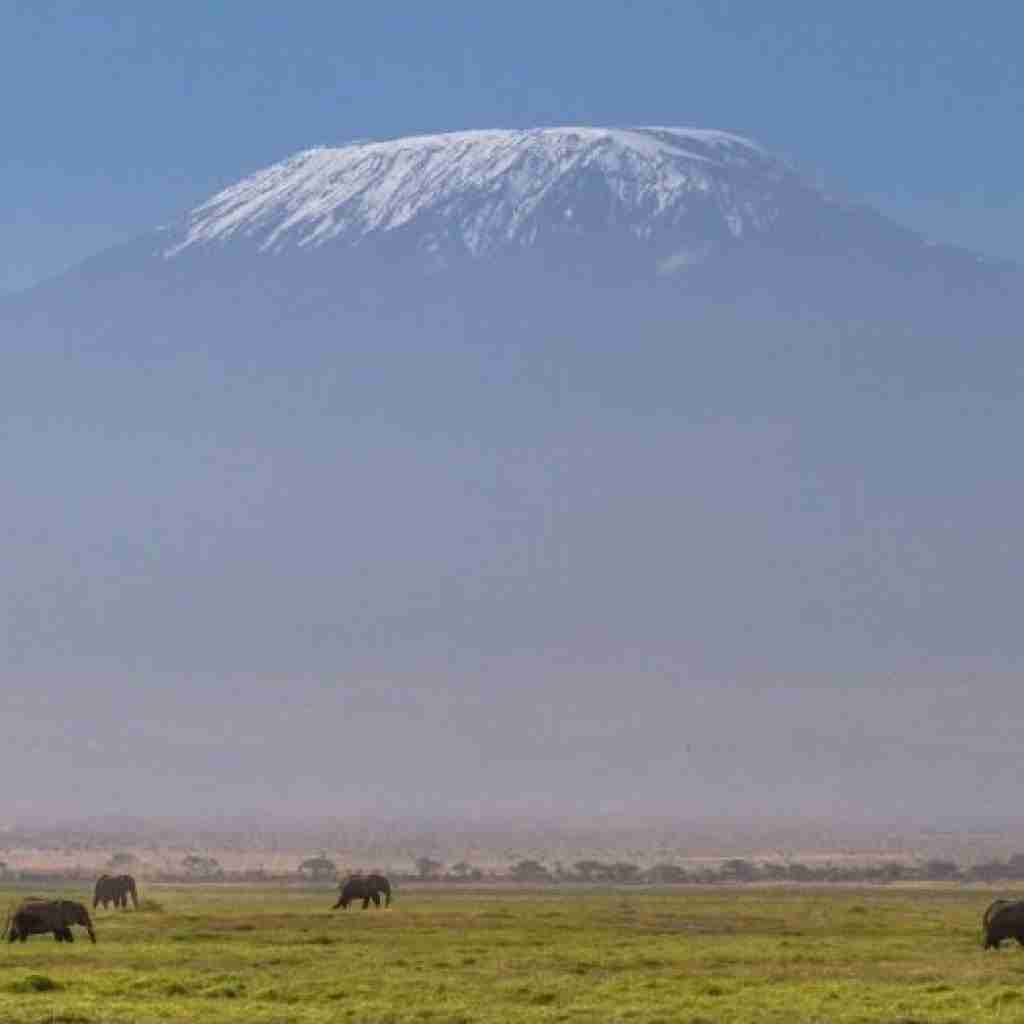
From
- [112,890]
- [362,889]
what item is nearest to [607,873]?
[362,889]

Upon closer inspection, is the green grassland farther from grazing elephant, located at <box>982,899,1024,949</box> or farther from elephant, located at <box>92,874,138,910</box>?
elephant, located at <box>92,874,138,910</box>

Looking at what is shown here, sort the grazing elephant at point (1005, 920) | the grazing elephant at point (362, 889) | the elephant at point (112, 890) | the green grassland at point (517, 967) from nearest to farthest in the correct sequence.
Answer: the green grassland at point (517, 967), the grazing elephant at point (1005, 920), the grazing elephant at point (362, 889), the elephant at point (112, 890)

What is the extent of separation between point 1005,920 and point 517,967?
9.44 meters

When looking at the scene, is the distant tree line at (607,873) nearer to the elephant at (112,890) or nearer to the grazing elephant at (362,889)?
the elephant at (112,890)

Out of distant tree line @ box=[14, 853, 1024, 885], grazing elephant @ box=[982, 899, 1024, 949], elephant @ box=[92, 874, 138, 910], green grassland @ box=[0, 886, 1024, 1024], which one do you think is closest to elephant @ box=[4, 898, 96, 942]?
green grassland @ box=[0, 886, 1024, 1024]

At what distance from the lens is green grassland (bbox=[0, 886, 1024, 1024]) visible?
37.6 m

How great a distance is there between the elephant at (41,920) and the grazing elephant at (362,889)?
17.7 m

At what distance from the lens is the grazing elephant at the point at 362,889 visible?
71.4 meters

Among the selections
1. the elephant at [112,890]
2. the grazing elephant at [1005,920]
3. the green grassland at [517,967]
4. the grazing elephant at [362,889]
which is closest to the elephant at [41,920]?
the green grassland at [517,967]

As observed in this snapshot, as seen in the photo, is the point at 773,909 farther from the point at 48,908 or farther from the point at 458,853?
the point at 458,853

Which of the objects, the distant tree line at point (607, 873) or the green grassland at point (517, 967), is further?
the distant tree line at point (607, 873)

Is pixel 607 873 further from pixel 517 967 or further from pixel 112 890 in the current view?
pixel 517 967

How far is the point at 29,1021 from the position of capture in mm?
35719

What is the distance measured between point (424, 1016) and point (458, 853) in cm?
→ 12667
